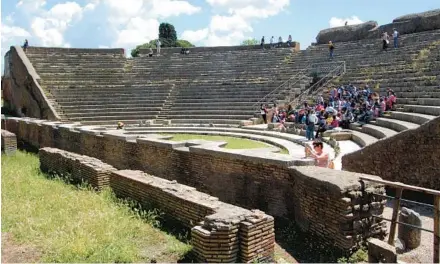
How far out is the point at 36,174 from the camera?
11.5 meters

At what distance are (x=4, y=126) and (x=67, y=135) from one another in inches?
298

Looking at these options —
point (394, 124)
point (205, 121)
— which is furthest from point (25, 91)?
point (394, 124)

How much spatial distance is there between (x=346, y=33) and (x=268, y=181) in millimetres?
21439

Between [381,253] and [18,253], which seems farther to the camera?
[18,253]

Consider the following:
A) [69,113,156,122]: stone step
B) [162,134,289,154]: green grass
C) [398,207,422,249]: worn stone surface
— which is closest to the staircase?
[69,113,156,122]: stone step

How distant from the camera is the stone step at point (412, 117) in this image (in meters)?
11.8

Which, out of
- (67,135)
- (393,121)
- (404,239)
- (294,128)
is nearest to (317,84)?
(294,128)

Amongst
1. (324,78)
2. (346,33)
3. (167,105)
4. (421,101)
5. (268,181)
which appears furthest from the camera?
(346,33)

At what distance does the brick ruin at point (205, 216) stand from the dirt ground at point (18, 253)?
212 centimetres

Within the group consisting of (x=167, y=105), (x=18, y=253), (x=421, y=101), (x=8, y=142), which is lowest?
(x=18, y=253)

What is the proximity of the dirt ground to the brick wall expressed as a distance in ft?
22.5

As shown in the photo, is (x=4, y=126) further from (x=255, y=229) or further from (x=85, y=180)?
(x=255, y=229)

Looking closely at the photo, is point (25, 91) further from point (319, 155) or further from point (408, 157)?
point (408, 157)

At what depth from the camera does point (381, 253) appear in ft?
17.4
